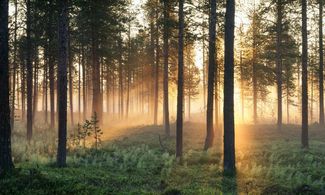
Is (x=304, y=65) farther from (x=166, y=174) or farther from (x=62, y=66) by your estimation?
(x=62, y=66)

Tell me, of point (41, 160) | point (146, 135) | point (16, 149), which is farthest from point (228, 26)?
point (146, 135)

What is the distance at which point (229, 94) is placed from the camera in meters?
14.2

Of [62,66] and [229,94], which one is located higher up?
[62,66]

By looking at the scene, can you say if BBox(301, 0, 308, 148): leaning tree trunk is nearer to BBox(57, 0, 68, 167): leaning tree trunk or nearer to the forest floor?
the forest floor

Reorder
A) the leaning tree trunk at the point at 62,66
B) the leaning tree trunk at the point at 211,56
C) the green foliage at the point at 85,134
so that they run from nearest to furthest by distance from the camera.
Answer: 1. the leaning tree trunk at the point at 62,66
2. the green foliage at the point at 85,134
3. the leaning tree trunk at the point at 211,56

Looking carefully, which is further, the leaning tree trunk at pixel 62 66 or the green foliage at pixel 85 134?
the green foliage at pixel 85 134

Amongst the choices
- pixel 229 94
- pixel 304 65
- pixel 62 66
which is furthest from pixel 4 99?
pixel 304 65

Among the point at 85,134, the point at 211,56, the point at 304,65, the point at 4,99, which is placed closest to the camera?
the point at 4,99

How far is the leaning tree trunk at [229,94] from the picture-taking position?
14203mm

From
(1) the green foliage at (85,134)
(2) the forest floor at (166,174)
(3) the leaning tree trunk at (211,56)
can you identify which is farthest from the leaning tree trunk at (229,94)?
(1) the green foliage at (85,134)

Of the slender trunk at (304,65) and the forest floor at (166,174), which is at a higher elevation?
the slender trunk at (304,65)

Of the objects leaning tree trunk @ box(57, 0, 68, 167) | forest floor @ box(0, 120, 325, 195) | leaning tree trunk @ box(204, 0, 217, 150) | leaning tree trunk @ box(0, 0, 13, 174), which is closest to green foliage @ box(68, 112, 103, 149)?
forest floor @ box(0, 120, 325, 195)

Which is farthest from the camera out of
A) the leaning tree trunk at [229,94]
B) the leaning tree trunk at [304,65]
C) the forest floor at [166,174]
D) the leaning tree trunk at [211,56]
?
the leaning tree trunk at [304,65]

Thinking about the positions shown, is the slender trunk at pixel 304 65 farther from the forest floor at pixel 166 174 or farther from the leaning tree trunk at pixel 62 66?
the leaning tree trunk at pixel 62 66
